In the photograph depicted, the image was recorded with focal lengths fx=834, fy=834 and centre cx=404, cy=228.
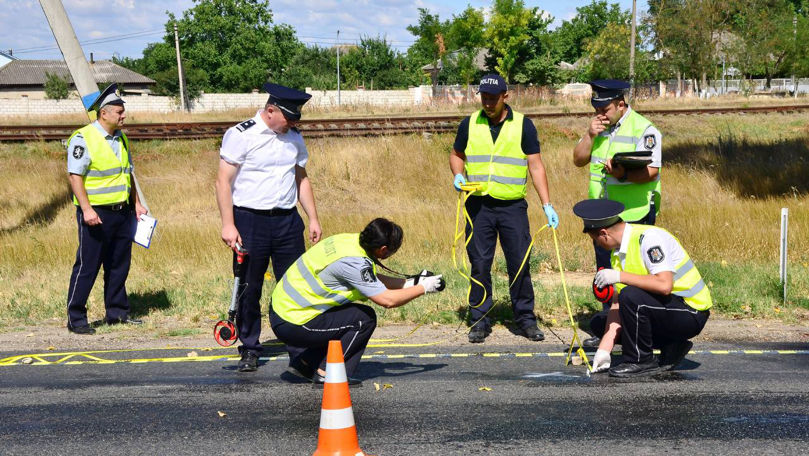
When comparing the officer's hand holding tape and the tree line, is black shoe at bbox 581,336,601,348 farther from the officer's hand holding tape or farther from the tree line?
the tree line

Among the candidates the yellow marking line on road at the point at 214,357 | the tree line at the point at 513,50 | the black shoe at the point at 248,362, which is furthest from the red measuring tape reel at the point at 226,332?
the tree line at the point at 513,50

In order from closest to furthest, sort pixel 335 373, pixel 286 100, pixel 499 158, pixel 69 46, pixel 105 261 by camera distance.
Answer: pixel 335 373
pixel 286 100
pixel 499 158
pixel 105 261
pixel 69 46

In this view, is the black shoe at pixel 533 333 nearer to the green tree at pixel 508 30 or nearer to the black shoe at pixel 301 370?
the black shoe at pixel 301 370

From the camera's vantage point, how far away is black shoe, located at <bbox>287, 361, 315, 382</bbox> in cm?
615

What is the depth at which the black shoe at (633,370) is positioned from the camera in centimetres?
611

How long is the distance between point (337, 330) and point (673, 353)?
2.52 m

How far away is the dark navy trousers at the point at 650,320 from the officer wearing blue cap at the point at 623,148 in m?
1.10

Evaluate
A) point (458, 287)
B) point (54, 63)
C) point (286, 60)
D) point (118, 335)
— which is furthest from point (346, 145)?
point (54, 63)

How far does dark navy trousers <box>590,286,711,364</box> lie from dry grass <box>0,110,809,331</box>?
2.25m

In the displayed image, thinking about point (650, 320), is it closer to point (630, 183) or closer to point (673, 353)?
point (673, 353)

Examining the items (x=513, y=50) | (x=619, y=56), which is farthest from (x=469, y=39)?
(x=619, y=56)

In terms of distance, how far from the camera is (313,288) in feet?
19.0

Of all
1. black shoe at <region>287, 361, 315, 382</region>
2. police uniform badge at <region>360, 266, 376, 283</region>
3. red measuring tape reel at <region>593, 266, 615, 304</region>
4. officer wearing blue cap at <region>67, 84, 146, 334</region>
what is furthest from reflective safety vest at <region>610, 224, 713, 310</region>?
officer wearing blue cap at <region>67, 84, 146, 334</region>

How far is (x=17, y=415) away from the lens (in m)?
5.38
